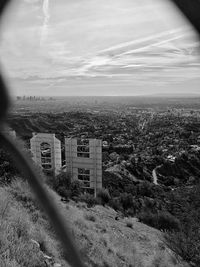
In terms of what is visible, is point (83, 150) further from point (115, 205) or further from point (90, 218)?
point (90, 218)

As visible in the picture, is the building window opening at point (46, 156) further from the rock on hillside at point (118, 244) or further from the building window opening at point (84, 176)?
the rock on hillside at point (118, 244)

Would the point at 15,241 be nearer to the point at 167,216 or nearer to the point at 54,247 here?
the point at 54,247

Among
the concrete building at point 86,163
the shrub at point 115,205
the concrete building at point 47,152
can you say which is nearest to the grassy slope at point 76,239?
the shrub at point 115,205

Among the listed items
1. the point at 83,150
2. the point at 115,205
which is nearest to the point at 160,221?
the point at 115,205

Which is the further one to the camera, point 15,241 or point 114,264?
point 114,264

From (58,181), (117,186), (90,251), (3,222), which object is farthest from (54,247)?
(117,186)

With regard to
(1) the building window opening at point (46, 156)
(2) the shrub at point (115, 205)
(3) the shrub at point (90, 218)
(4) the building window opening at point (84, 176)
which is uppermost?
(1) the building window opening at point (46, 156)
